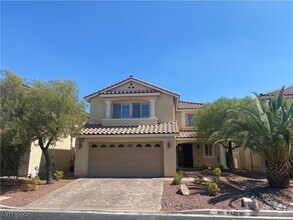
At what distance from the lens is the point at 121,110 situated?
23297 millimetres

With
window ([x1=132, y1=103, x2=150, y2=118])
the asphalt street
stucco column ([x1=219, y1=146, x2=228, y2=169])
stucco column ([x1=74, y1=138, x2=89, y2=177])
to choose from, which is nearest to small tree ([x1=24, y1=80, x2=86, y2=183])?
stucco column ([x1=74, y1=138, x2=89, y2=177])

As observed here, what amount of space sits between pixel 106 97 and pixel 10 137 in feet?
30.4

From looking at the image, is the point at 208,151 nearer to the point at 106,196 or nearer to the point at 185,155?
the point at 185,155

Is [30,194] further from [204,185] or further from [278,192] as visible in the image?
[278,192]

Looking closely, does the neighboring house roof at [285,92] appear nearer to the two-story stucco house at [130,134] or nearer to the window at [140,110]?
the two-story stucco house at [130,134]

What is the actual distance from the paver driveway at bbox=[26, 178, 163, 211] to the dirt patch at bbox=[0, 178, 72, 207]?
562 mm

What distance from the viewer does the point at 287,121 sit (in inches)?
543

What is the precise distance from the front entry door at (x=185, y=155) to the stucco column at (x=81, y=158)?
12.4 meters

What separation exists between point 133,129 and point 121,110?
304 cm

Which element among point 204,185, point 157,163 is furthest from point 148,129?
point 204,185

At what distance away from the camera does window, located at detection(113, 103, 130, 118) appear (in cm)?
2314

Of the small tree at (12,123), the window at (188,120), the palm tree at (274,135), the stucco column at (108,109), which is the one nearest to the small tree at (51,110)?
the small tree at (12,123)

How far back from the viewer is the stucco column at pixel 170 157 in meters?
19.3

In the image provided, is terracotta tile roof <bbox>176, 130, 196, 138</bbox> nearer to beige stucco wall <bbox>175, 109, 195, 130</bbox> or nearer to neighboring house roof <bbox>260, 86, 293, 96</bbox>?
beige stucco wall <bbox>175, 109, 195, 130</bbox>
